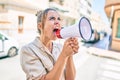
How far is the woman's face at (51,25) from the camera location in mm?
1732

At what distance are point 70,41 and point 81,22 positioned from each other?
17 centimetres

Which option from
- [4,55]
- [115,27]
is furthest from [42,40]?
[115,27]

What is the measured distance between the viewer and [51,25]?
5.70ft

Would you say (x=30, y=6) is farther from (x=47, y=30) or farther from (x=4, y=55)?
(x=47, y=30)

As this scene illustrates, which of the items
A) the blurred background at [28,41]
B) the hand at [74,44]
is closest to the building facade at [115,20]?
the blurred background at [28,41]

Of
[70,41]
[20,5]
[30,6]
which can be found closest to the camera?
[70,41]

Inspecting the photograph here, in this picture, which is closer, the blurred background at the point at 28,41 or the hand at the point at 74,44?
the hand at the point at 74,44

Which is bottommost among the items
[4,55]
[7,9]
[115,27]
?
[4,55]

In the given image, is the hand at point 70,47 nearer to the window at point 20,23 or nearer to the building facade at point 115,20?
the building facade at point 115,20

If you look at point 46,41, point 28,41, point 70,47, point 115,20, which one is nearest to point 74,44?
point 70,47

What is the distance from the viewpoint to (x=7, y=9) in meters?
17.8

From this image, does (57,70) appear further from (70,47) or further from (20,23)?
(20,23)

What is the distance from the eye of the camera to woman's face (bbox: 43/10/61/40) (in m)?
1.73

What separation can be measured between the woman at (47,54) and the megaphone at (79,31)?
0.18 feet
